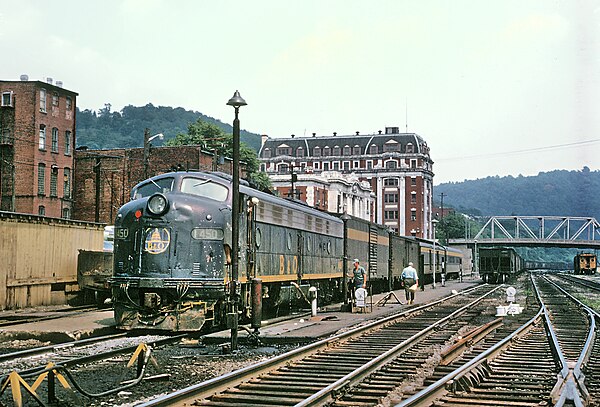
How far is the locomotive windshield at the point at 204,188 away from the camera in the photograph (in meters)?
16.7

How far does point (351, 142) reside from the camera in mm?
138500

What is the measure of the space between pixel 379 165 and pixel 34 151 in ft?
279

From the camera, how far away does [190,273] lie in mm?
15672

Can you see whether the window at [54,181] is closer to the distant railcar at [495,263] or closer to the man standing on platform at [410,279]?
the distant railcar at [495,263]

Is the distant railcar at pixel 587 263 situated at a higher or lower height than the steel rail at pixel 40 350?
higher

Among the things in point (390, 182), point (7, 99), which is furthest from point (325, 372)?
point (390, 182)

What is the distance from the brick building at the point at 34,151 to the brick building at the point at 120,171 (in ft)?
3.88

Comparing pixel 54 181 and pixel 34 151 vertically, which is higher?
pixel 34 151

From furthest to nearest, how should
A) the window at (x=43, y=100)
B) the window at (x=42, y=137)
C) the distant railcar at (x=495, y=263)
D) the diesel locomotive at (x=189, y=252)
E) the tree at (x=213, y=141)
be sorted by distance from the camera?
the tree at (x=213, y=141)
the distant railcar at (x=495, y=263)
the window at (x=43, y=100)
the window at (x=42, y=137)
the diesel locomotive at (x=189, y=252)

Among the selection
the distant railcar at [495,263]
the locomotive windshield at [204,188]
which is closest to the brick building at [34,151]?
the distant railcar at [495,263]

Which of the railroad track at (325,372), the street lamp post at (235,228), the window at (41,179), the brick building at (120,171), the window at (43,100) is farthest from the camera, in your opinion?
the window at (43,100)

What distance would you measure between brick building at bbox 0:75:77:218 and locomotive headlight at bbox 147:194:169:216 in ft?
141

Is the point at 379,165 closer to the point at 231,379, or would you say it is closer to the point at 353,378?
the point at 353,378

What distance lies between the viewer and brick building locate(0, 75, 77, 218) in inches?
2215
